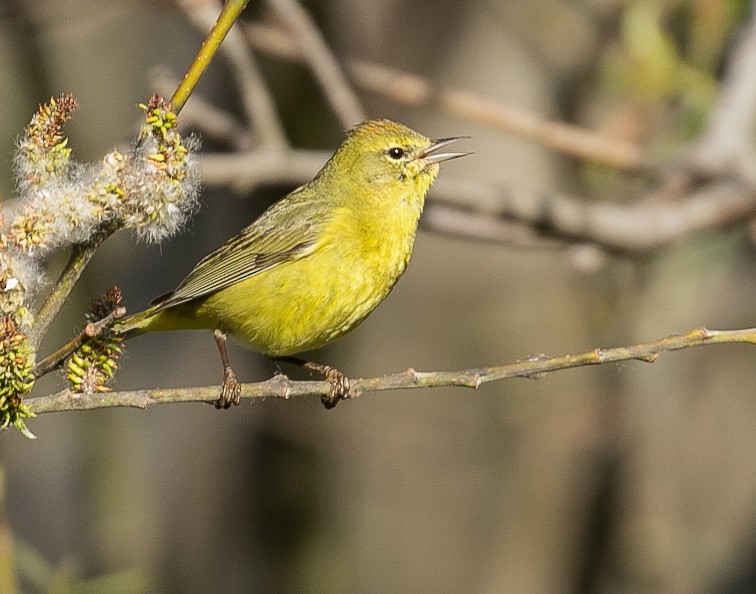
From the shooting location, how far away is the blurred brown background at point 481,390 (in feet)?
17.9

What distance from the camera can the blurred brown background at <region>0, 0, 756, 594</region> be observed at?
17.9 ft

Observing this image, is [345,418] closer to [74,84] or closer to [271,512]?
[271,512]

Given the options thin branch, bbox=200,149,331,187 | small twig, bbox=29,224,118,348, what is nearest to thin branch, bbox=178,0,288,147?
thin branch, bbox=200,149,331,187

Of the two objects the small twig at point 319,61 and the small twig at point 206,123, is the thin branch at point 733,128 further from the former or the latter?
the small twig at point 206,123

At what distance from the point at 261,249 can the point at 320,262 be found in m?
0.32

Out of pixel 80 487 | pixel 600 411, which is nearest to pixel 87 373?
pixel 80 487

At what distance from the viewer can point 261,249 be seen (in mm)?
3941

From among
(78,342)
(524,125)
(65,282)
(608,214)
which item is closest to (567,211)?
(608,214)

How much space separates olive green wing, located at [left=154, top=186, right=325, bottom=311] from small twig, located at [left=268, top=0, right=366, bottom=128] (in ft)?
1.71

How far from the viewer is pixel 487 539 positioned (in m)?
8.75

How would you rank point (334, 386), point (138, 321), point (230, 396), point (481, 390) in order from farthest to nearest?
point (481, 390) → point (138, 321) → point (334, 386) → point (230, 396)

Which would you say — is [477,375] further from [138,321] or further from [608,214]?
[608,214]

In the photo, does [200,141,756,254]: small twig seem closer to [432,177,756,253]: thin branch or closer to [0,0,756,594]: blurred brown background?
[432,177,756,253]: thin branch

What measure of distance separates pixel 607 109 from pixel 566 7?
2.16 ft
